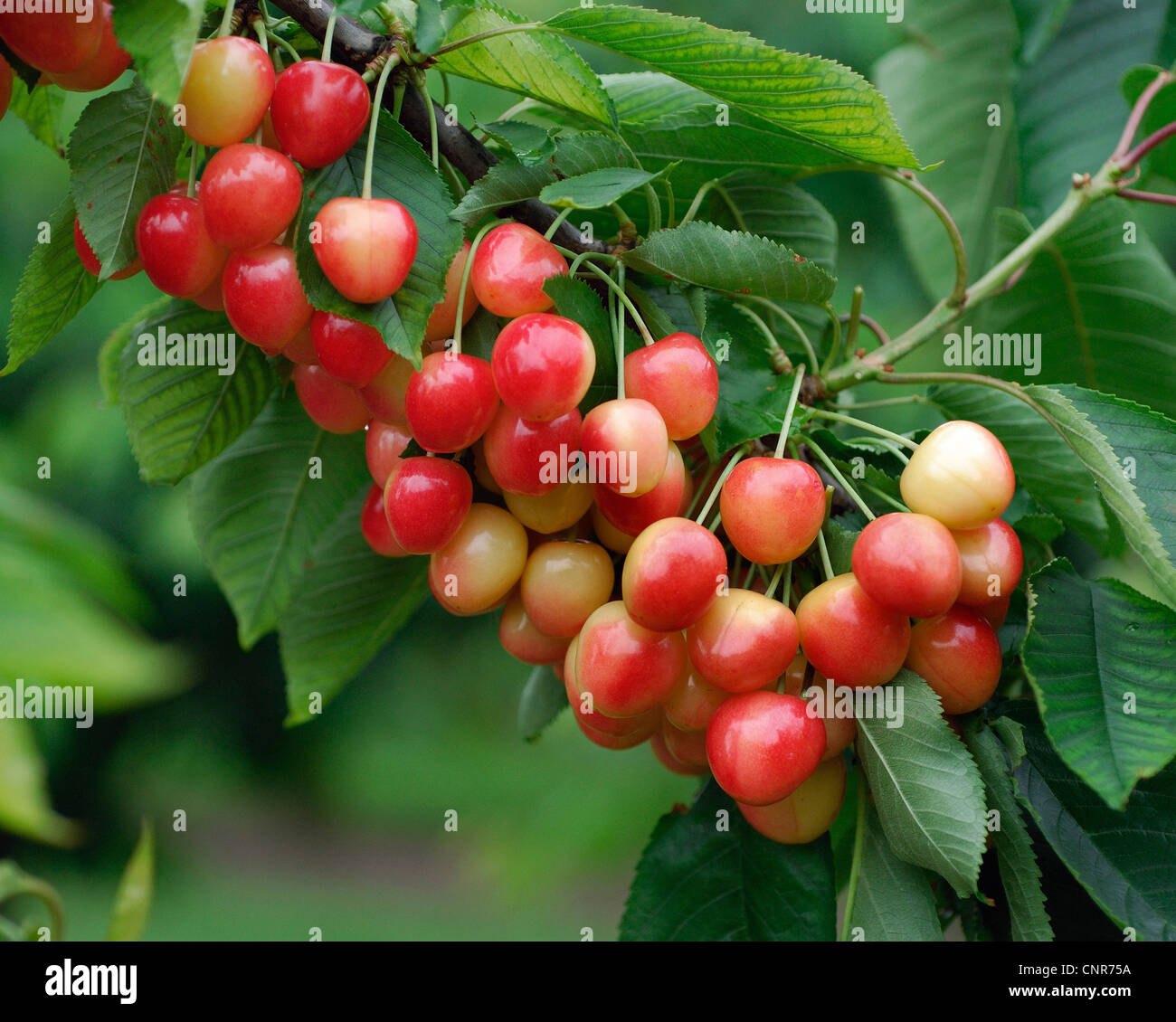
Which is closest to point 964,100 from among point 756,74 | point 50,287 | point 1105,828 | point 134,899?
point 756,74

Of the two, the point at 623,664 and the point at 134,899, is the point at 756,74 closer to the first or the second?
the point at 623,664

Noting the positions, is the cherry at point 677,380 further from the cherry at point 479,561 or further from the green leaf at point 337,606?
the green leaf at point 337,606

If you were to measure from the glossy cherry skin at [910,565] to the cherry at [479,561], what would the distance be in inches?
5.5

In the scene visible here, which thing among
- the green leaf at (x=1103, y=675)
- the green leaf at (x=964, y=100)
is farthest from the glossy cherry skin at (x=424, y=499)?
the green leaf at (x=964, y=100)

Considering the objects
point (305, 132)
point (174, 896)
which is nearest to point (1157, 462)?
point (305, 132)

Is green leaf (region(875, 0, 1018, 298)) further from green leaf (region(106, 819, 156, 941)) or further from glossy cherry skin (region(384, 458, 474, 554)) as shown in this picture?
green leaf (region(106, 819, 156, 941))

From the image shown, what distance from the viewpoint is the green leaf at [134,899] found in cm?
55

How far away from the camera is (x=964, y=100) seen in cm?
85

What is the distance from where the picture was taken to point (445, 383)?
1.21 feet

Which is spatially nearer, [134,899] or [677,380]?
[677,380]

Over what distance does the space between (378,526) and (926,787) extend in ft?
0.85

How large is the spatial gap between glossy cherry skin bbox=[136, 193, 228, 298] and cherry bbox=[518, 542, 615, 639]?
7.0 inches
